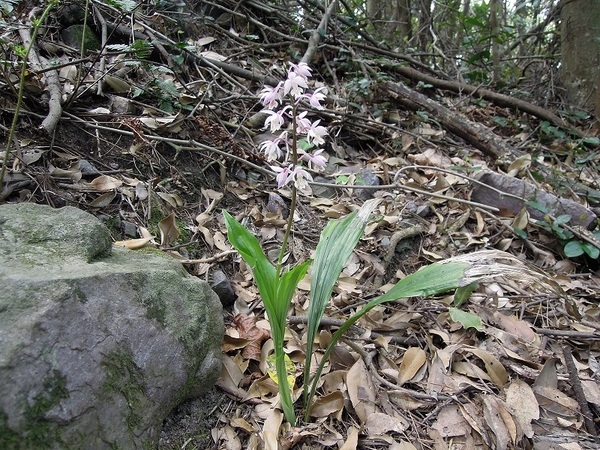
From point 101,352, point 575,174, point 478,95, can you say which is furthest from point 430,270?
point 478,95

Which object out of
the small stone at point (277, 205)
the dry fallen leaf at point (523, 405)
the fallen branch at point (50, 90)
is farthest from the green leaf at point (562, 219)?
the fallen branch at point (50, 90)

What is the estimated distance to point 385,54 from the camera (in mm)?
4355

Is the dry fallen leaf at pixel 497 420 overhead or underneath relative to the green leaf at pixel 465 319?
underneath

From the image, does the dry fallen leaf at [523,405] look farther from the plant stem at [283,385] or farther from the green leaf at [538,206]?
the green leaf at [538,206]

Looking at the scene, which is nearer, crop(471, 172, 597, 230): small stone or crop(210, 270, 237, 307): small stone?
crop(210, 270, 237, 307): small stone

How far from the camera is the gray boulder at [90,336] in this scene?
3.32 ft

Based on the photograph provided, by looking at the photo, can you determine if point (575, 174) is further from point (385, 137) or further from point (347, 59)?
point (347, 59)

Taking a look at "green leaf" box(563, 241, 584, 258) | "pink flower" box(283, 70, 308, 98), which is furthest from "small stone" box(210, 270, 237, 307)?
"green leaf" box(563, 241, 584, 258)

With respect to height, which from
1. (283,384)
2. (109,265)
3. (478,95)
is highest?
(478,95)

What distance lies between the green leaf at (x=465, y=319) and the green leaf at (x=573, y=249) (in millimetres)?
984

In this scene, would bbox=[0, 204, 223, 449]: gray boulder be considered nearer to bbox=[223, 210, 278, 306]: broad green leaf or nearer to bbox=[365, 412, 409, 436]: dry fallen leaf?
bbox=[223, 210, 278, 306]: broad green leaf

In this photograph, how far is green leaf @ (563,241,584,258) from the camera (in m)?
2.38

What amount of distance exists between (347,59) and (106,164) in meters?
2.57

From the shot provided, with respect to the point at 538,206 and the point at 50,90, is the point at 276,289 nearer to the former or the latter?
the point at 50,90
